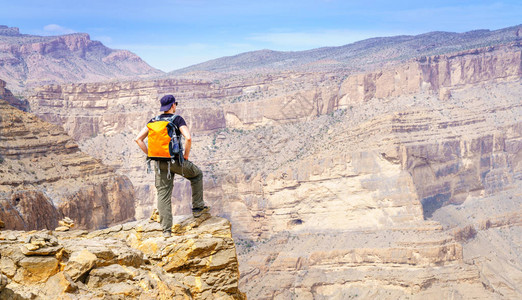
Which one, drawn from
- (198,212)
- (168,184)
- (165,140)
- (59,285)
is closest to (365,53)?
(198,212)

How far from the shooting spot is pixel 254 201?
9681 centimetres

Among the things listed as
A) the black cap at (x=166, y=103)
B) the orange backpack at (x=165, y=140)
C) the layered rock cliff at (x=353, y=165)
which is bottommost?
the layered rock cliff at (x=353, y=165)

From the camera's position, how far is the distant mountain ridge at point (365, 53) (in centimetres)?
13250

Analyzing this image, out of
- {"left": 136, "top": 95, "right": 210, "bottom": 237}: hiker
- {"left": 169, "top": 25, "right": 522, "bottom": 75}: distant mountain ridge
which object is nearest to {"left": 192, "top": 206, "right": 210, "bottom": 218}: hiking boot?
{"left": 136, "top": 95, "right": 210, "bottom": 237}: hiker

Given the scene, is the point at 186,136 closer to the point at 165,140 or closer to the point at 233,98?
the point at 165,140

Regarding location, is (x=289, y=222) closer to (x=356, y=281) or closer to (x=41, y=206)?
(x=356, y=281)

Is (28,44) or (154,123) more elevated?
(28,44)

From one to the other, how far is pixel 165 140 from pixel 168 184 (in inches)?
50.3

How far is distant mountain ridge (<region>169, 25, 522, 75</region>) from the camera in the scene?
435ft

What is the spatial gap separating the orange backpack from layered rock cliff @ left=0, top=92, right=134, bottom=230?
28.2 meters

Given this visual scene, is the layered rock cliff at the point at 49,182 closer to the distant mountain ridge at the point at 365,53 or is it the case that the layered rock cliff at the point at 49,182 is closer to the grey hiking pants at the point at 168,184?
the grey hiking pants at the point at 168,184

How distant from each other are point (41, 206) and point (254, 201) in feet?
179

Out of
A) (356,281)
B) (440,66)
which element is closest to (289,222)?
(356,281)

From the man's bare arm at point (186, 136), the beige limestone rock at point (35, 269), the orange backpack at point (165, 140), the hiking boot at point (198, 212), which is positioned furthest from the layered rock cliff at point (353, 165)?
the beige limestone rock at point (35, 269)
